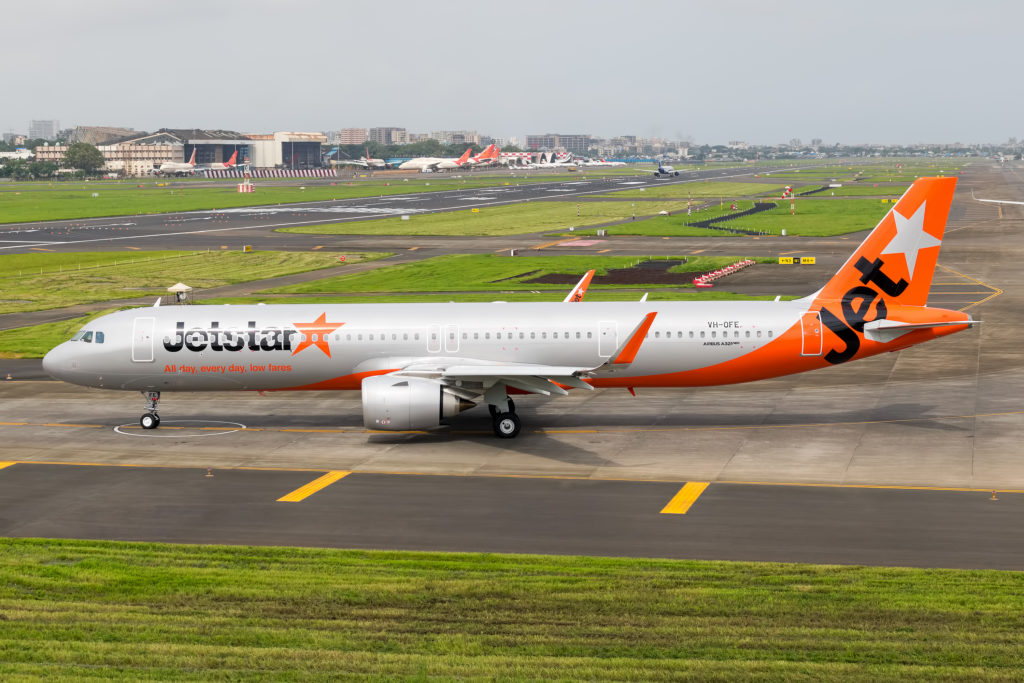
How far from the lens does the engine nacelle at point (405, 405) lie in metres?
34.4

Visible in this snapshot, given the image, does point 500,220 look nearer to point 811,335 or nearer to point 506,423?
point 506,423

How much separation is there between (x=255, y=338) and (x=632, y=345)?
13.0 metres

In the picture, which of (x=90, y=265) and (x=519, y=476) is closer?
(x=519, y=476)

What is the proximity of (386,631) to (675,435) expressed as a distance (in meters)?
19.5

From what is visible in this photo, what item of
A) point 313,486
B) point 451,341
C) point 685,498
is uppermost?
point 451,341

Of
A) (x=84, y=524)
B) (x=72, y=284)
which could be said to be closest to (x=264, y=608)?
(x=84, y=524)

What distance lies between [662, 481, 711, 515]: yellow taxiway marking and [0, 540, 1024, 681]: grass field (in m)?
4.62

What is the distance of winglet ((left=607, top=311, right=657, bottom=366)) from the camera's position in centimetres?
3262

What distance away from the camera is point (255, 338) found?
37.1m

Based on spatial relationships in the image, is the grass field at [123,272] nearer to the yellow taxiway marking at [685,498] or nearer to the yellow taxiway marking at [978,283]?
the yellow taxiway marking at [978,283]

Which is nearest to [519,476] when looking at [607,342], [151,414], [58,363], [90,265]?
[607,342]

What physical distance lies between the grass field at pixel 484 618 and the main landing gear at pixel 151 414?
46.7ft

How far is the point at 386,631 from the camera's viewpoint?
1886 cm

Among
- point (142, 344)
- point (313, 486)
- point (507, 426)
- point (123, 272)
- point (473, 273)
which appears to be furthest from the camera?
point (123, 272)
